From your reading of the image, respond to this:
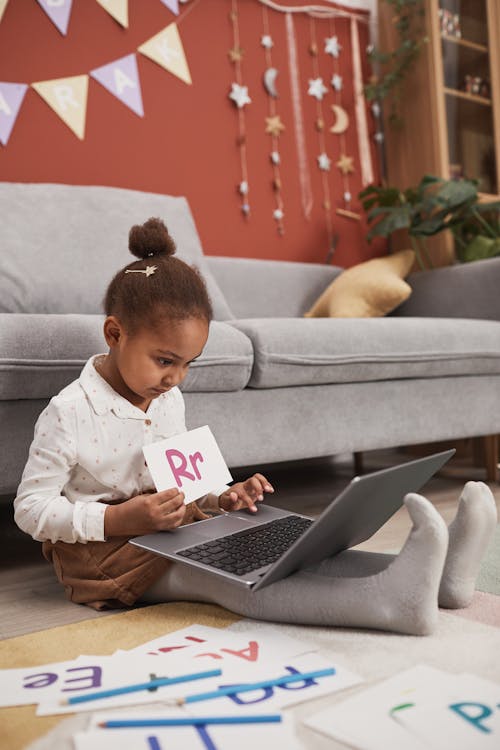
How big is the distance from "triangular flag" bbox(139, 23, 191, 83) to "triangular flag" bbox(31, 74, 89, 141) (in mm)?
283

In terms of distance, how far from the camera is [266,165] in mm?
2746

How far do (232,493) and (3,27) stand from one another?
176cm

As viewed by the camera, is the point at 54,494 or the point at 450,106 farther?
the point at 450,106

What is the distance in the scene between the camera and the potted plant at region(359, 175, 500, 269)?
2.53 m

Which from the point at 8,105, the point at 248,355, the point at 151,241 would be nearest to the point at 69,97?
the point at 8,105

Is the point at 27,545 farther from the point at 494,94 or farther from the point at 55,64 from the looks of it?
the point at 494,94

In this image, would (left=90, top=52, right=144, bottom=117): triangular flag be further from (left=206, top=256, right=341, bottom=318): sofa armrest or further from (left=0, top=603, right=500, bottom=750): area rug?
(left=0, top=603, right=500, bottom=750): area rug

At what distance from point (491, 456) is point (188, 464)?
1283mm

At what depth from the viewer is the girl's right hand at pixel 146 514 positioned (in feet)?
3.18

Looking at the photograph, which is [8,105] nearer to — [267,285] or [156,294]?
[267,285]

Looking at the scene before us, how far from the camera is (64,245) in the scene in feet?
5.86

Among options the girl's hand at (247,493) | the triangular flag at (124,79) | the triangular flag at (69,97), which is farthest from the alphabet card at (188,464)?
the triangular flag at (124,79)

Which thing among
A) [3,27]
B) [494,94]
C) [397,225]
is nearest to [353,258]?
[397,225]

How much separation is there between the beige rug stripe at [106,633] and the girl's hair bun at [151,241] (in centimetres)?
55
